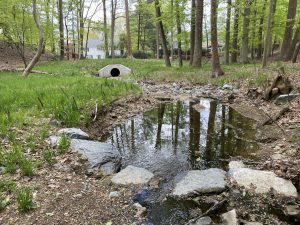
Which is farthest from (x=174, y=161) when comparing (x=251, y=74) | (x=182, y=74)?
A: (x=182, y=74)

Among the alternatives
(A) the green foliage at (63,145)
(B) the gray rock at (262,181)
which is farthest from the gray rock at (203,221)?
(A) the green foliage at (63,145)

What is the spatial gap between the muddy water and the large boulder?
578 mm

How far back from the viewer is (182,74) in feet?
45.8

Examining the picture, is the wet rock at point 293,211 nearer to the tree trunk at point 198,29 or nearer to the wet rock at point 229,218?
the wet rock at point 229,218

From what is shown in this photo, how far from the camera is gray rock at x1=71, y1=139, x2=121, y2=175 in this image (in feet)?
14.8

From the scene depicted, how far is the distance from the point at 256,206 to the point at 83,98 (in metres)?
5.68

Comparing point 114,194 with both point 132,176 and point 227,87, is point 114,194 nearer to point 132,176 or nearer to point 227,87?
point 132,176

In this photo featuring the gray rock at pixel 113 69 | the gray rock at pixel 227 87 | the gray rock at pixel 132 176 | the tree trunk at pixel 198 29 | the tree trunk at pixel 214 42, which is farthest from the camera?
the gray rock at pixel 113 69

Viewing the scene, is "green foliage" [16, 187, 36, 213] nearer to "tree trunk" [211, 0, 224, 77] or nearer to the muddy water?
the muddy water

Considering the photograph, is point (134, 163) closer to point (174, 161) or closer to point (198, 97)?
point (174, 161)

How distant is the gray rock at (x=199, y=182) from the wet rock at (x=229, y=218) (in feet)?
1.87

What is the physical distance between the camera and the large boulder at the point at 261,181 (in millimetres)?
3706

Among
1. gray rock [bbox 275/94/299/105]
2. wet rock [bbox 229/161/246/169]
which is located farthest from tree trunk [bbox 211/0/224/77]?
wet rock [bbox 229/161/246/169]

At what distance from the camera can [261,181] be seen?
390cm
